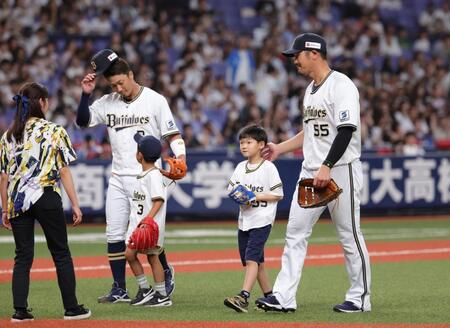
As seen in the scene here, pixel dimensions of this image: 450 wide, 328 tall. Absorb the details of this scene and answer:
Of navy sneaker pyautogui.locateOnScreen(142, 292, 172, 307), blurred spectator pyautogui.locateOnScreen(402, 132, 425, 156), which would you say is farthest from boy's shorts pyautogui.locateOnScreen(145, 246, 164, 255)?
blurred spectator pyautogui.locateOnScreen(402, 132, 425, 156)

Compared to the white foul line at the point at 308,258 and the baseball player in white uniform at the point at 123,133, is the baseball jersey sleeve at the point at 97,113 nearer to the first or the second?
the baseball player in white uniform at the point at 123,133

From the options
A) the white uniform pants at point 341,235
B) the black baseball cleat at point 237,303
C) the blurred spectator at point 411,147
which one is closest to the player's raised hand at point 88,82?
the white uniform pants at point 341,235

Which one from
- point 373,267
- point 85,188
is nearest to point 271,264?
point 373,267

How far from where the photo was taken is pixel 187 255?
14.6 metres

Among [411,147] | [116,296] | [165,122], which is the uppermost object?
[165,122]

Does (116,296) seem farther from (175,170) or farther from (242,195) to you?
(242,195)

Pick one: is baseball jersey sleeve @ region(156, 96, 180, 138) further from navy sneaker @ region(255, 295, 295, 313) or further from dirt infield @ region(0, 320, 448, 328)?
dirt infield @ region(0, 320, 448, 328)

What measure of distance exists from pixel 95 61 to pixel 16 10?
44.5 ft

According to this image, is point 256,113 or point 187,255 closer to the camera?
point 187,255

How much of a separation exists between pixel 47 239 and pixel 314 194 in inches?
89.1

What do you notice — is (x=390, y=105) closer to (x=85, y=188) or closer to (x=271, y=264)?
(x=85, y=188)

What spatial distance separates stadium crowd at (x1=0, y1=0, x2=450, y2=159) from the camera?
21719mm

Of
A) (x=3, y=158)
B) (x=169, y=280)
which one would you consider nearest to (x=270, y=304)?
(x=169, y=280)

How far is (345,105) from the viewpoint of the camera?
28.6 ft
